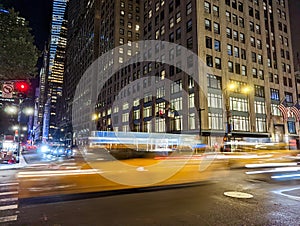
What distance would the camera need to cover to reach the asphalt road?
5.64 m

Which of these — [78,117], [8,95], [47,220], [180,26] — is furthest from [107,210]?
[78,117]

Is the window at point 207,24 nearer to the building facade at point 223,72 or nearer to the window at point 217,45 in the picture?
the building facade at point 223,72

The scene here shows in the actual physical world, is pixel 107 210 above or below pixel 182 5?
below

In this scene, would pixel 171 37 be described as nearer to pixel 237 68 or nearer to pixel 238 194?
pixel 237 68

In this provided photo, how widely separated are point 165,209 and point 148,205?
0.66m

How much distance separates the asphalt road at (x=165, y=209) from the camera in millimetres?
5641

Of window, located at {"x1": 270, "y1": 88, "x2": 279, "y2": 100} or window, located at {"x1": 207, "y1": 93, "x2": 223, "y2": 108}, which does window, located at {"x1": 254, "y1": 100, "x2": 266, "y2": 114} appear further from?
window, located at {"x1": 207, "y1": 93, "x2": 223, "y2": 108}

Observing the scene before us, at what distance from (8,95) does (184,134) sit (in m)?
33.2

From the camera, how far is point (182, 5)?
4597 cm

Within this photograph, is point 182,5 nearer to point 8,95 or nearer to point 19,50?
point 19,50

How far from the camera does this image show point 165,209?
658 cm

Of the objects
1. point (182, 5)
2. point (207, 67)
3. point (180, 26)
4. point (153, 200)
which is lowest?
point (153, 200)

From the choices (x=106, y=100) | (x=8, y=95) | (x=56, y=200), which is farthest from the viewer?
(x=106, y=100)

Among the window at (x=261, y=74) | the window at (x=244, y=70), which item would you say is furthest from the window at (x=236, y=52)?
the window at (x=261, y=74)
